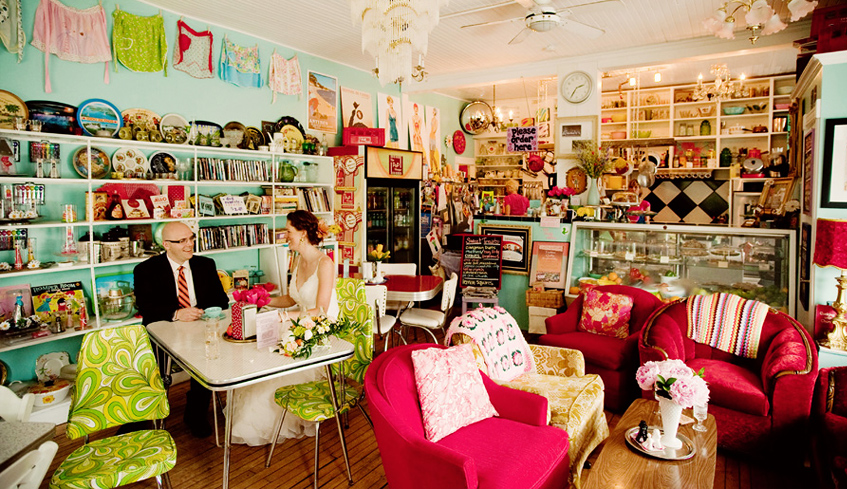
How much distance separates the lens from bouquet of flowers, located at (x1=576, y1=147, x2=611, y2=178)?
223 inches

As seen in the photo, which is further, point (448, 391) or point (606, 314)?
point (606, 314)

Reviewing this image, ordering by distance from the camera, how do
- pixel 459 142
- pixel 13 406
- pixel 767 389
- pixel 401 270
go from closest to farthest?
pixel 13 406 → pixel 767 389 → pixel 401 270 → pixel 459 142

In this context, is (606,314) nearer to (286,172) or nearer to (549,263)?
(549,263)

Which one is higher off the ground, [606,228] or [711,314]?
[606,228]

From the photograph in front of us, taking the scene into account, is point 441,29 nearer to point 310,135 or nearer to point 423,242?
point 310,135

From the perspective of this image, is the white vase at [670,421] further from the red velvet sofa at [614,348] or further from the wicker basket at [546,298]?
the wicker basket at [546,298]

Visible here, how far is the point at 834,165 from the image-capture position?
3.54m

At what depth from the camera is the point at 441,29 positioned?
17.1 ft

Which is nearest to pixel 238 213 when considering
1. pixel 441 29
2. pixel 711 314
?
pixel 441 29

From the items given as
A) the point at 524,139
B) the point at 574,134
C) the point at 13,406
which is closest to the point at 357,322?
the point at 13,406

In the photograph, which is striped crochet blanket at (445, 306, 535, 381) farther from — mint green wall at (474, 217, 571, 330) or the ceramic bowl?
the ceramic bowl

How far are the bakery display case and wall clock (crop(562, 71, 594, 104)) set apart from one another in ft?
5.46

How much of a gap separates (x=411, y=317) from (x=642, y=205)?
3.19 metres

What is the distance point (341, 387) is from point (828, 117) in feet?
12.7
